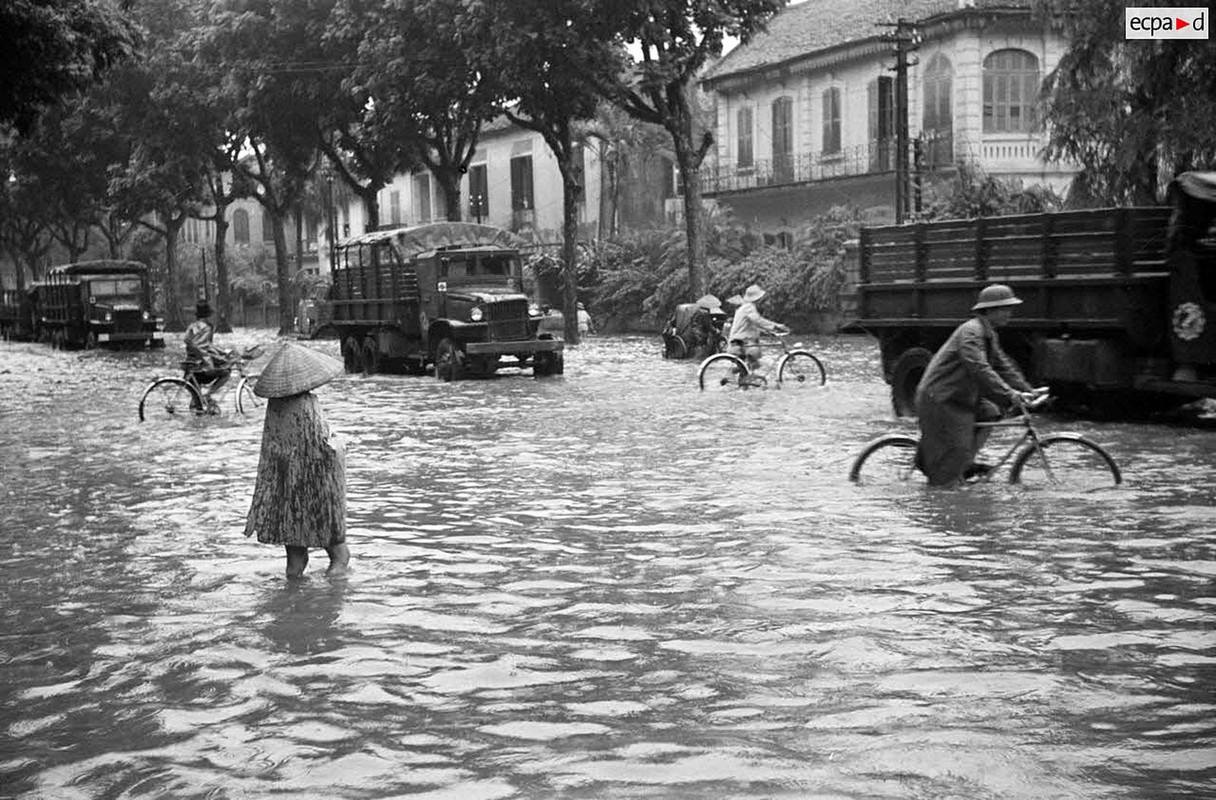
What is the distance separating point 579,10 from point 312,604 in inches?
983

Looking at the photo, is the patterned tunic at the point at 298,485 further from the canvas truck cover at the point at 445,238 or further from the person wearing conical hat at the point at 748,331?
the canvas truck cover at the point at 445,238

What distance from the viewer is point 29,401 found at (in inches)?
1001

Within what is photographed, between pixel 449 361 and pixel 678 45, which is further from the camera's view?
pixel 678 45

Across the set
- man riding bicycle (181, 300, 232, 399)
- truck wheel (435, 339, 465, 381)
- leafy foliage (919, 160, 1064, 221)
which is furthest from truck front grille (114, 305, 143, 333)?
man riding bicycle (181, 300, 232, 399)

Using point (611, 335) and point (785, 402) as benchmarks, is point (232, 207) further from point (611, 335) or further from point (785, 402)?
point (785, 402)

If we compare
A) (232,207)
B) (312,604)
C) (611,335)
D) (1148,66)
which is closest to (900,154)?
(1148,66)

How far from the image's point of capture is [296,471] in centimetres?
908

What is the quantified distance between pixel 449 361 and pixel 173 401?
6.97 meters

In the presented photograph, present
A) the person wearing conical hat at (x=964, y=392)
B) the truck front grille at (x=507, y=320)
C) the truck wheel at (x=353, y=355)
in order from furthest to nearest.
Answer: the truck wheel at (x=353, y=355)
the truck front grille at (x=507, y=320)
the person wearing conical hat at (x=964, y=392)

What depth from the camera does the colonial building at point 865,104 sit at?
1693 inches

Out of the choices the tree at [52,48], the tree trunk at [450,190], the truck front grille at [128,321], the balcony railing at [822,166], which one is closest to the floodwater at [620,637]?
the tree at [52,48]

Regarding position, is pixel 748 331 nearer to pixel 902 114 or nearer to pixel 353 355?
pixel 353 355

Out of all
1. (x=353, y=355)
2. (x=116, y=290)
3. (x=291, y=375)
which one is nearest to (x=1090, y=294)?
(x=291, y=375)

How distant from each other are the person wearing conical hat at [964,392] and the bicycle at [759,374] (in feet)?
35.6
